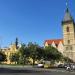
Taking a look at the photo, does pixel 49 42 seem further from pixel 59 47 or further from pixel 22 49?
pixel 22 49

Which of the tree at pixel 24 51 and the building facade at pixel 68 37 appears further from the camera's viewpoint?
the building facade at pixel 68 37

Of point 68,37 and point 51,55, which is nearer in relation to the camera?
point 51,55

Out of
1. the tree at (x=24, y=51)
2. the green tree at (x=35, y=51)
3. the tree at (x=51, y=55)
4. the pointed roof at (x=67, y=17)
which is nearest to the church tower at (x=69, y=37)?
the pointed roof at (x=67, y=17)

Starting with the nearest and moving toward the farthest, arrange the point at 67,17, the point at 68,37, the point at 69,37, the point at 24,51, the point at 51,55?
the point at 24,51 < the point at 51,55 < the point at 69,37 < the point at 68,37 < the point at 67,17

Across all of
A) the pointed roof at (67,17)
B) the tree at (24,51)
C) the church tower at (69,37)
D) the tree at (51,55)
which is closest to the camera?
the tree at (24,51)

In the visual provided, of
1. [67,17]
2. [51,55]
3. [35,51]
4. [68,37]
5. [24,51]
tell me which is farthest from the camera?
[67,17]

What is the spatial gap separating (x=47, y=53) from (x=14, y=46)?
38311mm

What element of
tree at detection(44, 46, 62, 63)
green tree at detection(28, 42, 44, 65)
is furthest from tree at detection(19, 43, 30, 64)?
tree at detection(44, 46, 62, 63)

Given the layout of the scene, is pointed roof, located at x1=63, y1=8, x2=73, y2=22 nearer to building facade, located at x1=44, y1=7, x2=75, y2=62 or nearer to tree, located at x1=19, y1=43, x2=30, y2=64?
building facade, located at x1=44, y1=7, x2=75, y2=62

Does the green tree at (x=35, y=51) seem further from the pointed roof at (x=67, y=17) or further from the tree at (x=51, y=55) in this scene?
the pointed roof at (x=67, y=17)

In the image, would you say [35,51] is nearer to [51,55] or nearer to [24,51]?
[24,51]

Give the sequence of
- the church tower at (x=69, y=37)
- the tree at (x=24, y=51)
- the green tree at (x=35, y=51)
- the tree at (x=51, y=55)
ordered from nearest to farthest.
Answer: the green tree at (x=35, y=51), the tree at (x=24, y=51), the tree at (x=51, y=55), the church tower at (x=69, y=37)

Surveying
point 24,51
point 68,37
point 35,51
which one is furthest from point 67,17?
point 24,51

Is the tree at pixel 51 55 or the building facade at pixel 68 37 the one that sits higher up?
the building facade at pixel 68 37
